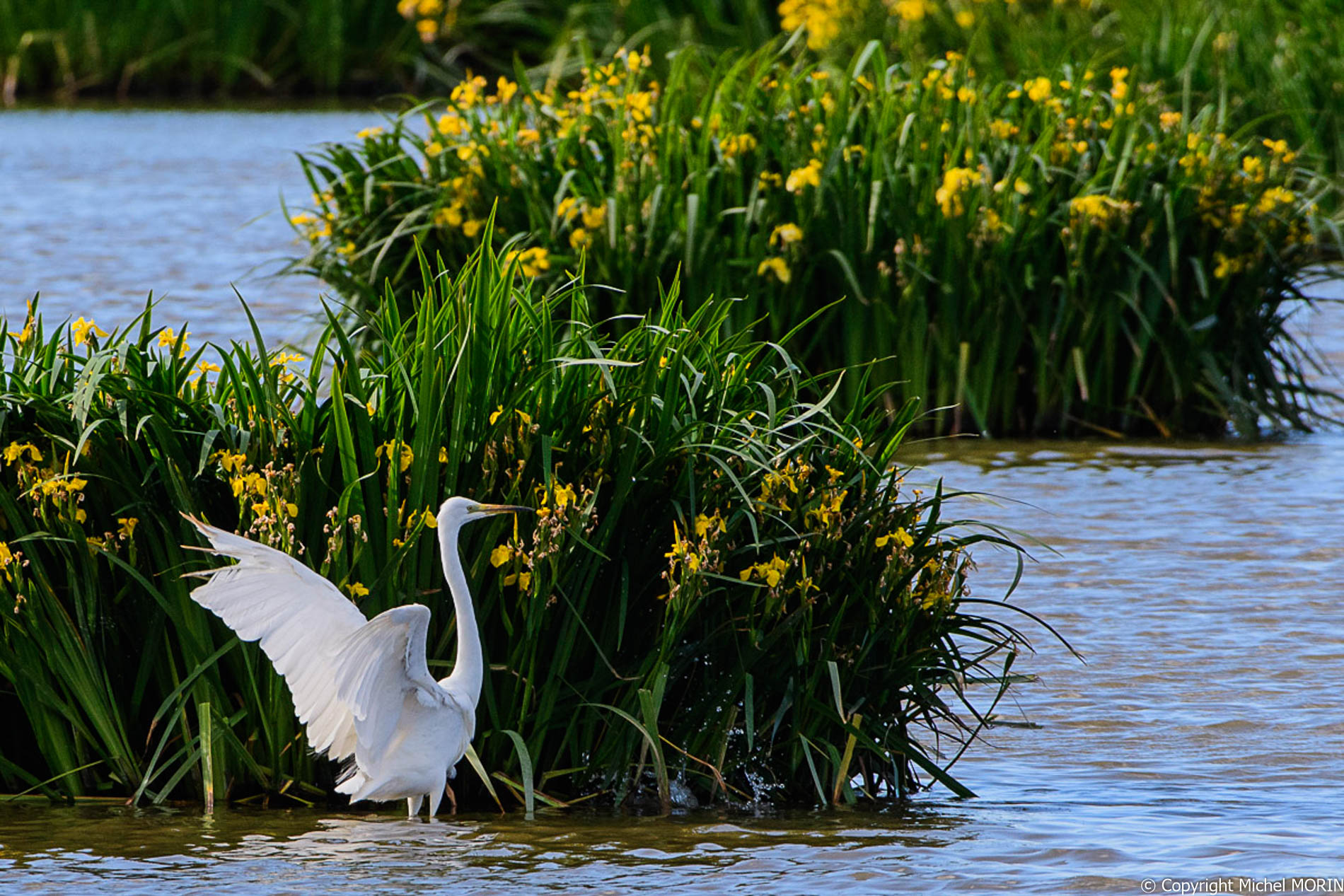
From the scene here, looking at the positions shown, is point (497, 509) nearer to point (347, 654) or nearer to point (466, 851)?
point (347, 654)

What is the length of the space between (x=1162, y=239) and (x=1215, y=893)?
5.47 m

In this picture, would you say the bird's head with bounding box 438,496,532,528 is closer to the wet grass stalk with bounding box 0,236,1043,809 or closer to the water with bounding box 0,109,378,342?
the wet grass stalk with bounding box 0,236,1043,809

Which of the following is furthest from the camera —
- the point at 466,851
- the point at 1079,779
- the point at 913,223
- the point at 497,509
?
the point at 913,223

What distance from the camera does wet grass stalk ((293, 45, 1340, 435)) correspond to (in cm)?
877

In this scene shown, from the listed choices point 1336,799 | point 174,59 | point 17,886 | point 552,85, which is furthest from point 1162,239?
point 174,59

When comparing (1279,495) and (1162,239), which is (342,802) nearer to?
(1279,495)

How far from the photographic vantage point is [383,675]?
439cm

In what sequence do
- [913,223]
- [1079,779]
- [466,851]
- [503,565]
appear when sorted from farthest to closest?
[913,223] → [1079,779] → [503,565] → [466,851]

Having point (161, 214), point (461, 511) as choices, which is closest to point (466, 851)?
point (461, 511)

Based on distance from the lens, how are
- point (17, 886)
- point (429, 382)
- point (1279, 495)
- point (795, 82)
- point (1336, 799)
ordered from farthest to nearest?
point (795, 82), point (1279, 495), point (1336, 799), point (429, 382), point (17, 886)

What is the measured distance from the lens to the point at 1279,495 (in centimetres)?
866

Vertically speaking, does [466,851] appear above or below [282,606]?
below

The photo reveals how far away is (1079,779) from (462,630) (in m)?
1.82

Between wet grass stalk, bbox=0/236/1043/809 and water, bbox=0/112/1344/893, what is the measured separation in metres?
0.16
